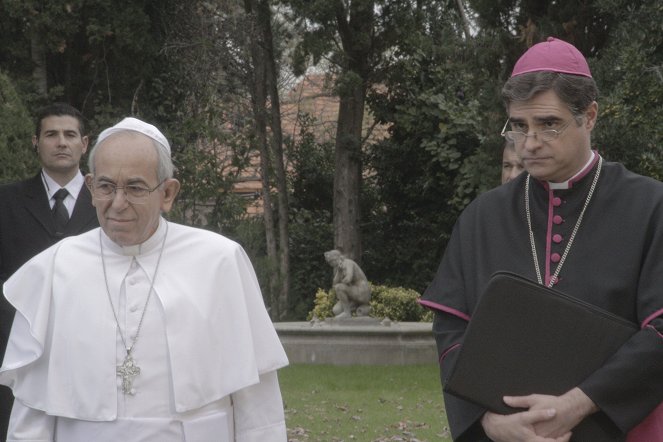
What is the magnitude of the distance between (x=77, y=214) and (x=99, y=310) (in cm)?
280

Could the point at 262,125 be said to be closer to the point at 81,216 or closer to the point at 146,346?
the point at 81,216

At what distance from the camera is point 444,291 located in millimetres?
3680

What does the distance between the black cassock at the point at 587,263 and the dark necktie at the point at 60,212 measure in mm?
3239

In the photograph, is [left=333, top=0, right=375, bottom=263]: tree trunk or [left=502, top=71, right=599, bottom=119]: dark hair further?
[left=333, top=0, right=375, bottom=263]: tree trunk

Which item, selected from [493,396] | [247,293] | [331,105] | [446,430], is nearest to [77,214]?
[247,293]

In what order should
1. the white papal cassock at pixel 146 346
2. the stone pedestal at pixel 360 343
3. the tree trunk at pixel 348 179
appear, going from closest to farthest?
the white papal cassock at pixel 146 346
the stone pedestal at pixel 360 343
the tree trunk at pixel 348 179

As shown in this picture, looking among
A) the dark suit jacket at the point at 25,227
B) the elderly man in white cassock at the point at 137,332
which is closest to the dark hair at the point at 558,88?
the elderly man in white cassock at the point at 137,332

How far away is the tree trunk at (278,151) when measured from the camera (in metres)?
23.0

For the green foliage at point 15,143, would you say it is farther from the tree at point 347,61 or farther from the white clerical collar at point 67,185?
the tree at point 347,61

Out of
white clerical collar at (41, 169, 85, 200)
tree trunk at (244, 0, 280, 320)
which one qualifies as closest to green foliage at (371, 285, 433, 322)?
tree trunk at (244, 0, 280, 320)

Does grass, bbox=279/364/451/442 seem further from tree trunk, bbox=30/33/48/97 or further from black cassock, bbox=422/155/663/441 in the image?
black cassock, bbox=422/155/663/441

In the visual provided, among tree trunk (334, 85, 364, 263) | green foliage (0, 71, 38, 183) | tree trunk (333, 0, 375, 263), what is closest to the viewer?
green foliage (0, 71, 38, 183)

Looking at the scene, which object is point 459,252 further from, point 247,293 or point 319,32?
point 319,32

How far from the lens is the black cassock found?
331cm
